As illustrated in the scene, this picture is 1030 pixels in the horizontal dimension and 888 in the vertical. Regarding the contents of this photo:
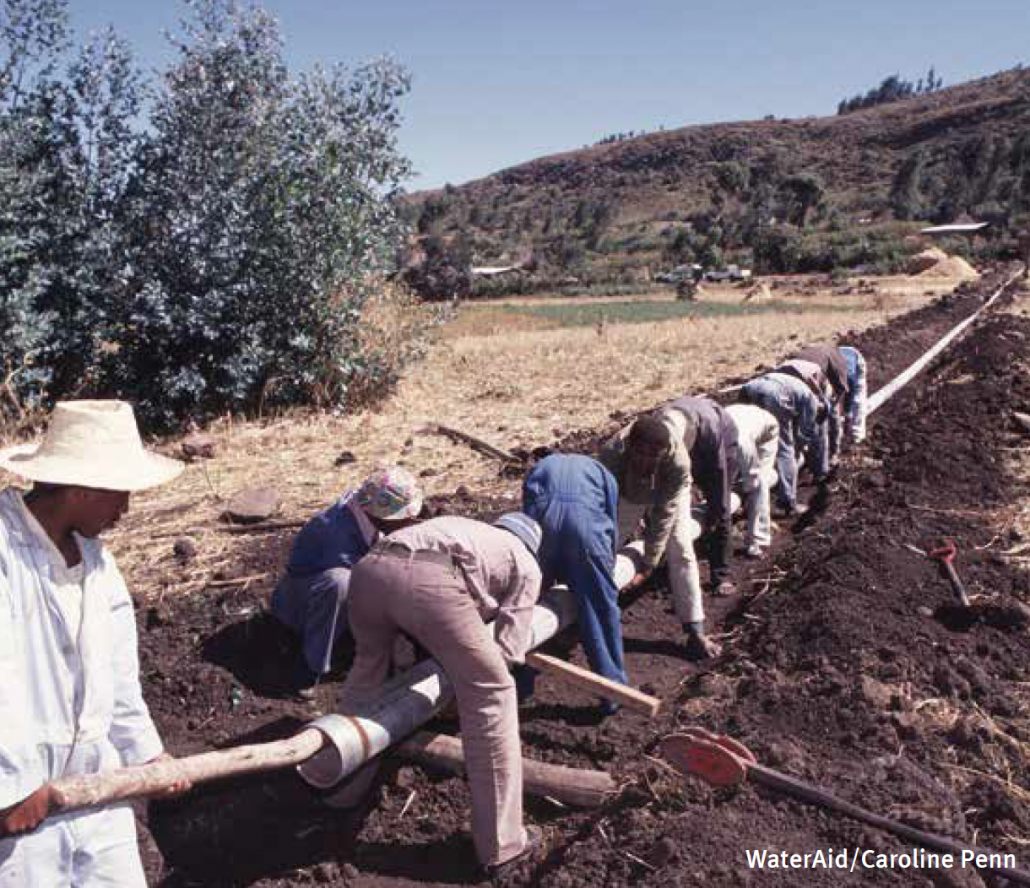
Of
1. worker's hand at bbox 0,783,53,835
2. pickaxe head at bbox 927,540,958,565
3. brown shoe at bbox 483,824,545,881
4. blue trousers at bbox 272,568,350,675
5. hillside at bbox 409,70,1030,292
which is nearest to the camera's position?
worker's hand at bbox 0,783,53,835

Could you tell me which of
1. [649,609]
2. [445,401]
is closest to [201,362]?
[445,401]

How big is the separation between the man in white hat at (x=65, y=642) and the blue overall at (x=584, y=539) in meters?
2.25

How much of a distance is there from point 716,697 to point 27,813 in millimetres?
3283

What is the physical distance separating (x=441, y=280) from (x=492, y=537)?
38.3m

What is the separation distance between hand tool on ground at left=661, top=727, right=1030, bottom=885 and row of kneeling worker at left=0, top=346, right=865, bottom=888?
25.7 inches

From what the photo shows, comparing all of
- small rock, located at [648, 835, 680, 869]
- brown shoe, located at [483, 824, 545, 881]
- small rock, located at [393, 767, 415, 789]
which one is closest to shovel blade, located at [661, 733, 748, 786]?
small rock, located at [648, 835, 680, 869]

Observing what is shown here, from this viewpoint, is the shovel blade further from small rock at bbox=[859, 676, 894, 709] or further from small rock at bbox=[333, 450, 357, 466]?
small rock at bbox=[333, 450, 357, 466]

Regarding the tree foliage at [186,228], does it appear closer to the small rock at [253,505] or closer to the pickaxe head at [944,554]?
the small rock at [253,505]

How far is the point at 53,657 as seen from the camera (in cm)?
254

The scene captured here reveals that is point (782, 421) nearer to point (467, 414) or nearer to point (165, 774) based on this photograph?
point (467, 414)

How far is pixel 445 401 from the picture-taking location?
42.9 feet

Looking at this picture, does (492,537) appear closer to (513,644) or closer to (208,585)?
(513,644)

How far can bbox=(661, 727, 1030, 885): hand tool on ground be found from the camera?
3252 mm

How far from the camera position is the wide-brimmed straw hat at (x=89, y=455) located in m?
2.55
